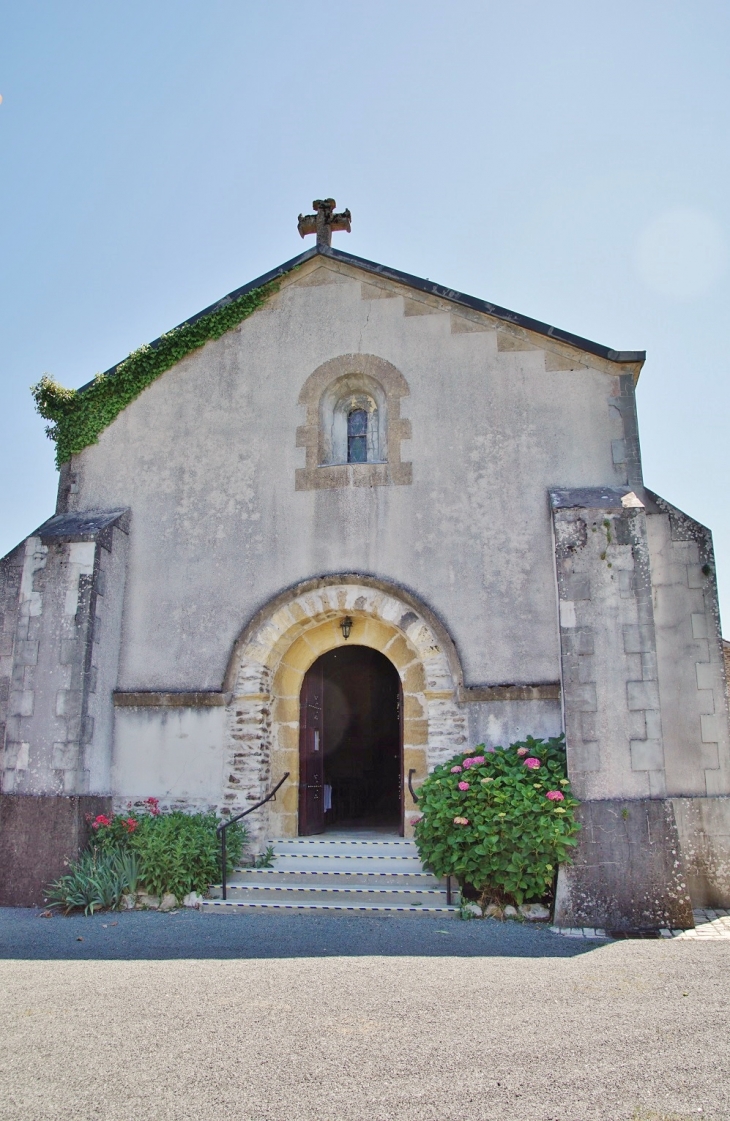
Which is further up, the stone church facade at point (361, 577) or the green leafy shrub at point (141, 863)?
the stone church facade at point (361, 577)

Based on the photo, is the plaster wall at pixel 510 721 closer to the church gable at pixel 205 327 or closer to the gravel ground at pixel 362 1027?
the gravel ground at pixel 362 1027

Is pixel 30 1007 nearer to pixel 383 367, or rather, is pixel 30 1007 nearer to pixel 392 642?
pixel 392 642

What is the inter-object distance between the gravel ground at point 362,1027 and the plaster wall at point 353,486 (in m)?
3.21

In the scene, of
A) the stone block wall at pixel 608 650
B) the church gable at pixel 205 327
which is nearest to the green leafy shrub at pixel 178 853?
the stone block wall at pixel 608 650

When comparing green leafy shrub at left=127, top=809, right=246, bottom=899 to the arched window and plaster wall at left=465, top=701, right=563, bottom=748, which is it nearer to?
plaster wall at left=465, top=701, right=563, bottom=748

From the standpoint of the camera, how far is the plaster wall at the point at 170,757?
9414mm

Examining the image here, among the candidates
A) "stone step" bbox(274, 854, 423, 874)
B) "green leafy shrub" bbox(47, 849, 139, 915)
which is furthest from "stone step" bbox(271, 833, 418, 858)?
"green leafy shrub" bbox(47, 849, 139, 915)

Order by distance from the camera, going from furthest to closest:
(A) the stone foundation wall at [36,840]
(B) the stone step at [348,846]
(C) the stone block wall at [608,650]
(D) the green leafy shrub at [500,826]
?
(B) the stone step at [348,846] < (A) the stone foundation wall at [36,840] < (C) the stone block wall at [608,650] < (D) the green leafy shrub at [500,826]

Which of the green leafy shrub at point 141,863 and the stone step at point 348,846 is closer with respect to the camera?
the green leafy shrub at point 141,863

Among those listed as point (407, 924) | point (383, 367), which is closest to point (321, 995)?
point (407, 924)

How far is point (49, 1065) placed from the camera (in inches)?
Answer: 161

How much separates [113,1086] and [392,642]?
20.7 feet

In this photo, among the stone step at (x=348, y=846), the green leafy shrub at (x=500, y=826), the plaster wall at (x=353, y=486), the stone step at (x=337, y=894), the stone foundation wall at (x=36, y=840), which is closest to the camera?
the green leafy shrub at (x=500, y=826)

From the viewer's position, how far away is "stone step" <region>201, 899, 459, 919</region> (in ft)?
25.8
